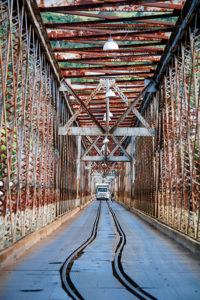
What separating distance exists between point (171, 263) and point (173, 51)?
8.00 metres

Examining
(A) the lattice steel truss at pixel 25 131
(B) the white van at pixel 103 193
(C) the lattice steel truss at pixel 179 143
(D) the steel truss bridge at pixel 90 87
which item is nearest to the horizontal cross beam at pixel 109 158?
(D) the steel truss bridge at pixel 90 87

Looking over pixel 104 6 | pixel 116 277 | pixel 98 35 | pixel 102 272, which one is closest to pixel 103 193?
pixel 98 35

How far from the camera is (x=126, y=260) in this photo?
891 centimetres

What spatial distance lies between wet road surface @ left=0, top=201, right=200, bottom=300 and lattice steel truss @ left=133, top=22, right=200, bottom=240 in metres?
1.69

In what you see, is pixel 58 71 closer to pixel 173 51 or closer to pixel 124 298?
pixel 173 51

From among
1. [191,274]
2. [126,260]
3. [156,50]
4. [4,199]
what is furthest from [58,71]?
[191,274]

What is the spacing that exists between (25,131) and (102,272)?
687 cm

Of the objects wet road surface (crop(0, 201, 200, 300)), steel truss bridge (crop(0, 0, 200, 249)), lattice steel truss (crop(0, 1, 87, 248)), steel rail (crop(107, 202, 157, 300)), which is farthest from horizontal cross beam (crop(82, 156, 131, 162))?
steel rail (crop(107, 202, 157, 300))

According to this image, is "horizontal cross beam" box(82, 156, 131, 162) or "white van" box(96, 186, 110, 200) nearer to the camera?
"horizontal cross beam" box(82, 156, 131, 162)

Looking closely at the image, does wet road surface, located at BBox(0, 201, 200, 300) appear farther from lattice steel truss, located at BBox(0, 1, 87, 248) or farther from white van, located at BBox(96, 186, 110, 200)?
white van, located at BBox(96, 186, 110, 200)

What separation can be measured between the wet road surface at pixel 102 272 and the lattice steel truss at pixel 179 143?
169 centimetres

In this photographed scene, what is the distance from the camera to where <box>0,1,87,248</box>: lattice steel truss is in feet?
29.7

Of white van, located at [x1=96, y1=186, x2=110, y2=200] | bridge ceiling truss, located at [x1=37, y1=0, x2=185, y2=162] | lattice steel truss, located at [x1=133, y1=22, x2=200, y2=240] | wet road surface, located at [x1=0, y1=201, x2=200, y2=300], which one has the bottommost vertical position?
white van, located at [x1=96, y1=186, x2=110, y2=200]

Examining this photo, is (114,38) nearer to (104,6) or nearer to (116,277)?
(104,6)
